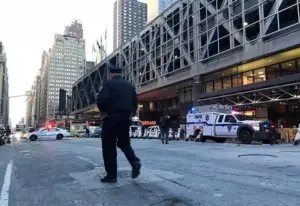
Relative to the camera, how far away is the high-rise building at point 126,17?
10388 cm

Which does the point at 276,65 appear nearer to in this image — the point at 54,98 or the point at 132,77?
the point at 132,77

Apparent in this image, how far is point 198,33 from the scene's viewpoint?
39938mm

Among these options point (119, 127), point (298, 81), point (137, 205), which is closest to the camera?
point (137, 205)

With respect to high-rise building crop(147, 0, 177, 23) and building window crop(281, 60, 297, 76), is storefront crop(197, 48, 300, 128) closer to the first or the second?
building window crop(281, 60, 297, 76)

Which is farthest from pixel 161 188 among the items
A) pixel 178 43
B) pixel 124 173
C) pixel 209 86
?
pixel 178 43

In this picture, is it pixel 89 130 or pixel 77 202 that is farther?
pixel 89 130

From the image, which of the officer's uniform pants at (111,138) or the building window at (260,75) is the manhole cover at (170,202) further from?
the building window at (260,75)

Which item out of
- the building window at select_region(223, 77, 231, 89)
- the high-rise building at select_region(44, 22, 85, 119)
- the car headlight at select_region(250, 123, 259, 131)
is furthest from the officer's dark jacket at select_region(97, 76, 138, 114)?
the high-rise building at select_region(44, 22, 85, 119)

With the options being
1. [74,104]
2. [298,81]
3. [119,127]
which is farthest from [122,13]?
[119,127]

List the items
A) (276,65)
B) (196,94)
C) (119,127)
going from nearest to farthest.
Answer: (119,127)
(276,65)
(196,94)

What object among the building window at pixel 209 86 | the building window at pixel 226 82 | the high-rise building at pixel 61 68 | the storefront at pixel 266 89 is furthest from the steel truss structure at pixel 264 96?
the high-rise building at pixel 61 68

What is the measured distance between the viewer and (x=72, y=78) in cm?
17938

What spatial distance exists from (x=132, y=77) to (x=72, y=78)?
12704cm

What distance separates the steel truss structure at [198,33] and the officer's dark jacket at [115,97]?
24.4 m
